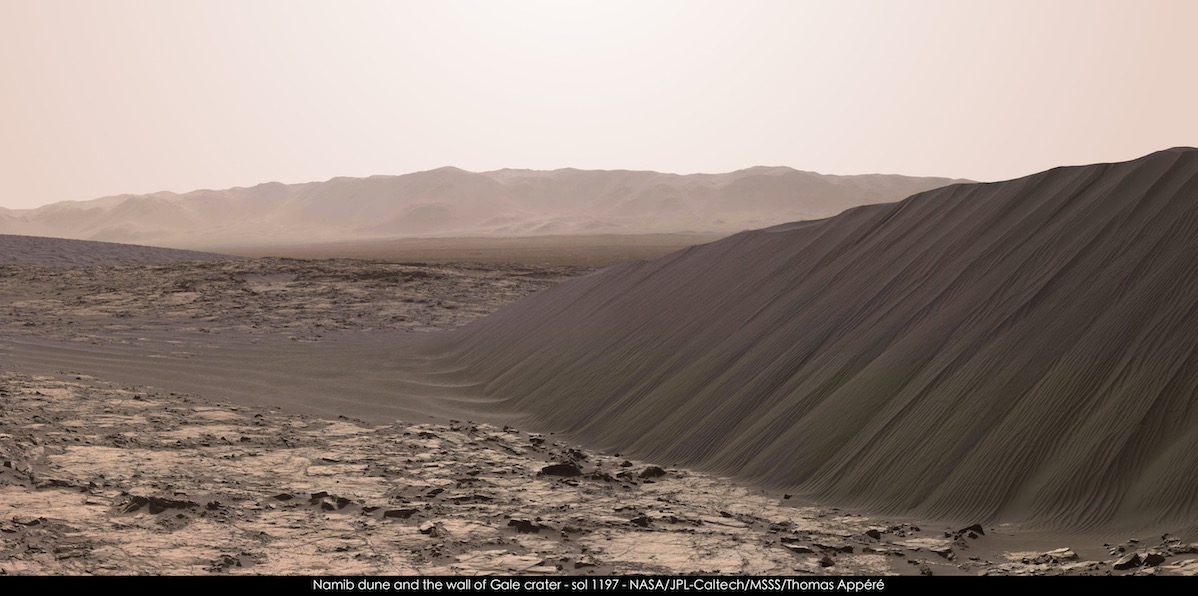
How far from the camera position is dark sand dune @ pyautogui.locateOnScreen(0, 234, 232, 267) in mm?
21156

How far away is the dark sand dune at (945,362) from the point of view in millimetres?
3814

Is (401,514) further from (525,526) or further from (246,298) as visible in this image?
(246,298)

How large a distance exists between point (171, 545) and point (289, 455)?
1.69 meters

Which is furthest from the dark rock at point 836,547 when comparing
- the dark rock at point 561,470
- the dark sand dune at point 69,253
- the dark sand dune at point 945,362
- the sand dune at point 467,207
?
the sand dune at point 467,207

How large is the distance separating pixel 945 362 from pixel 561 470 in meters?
1.98

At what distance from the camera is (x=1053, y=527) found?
138 inches

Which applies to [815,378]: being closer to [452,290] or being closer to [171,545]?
[171,545]

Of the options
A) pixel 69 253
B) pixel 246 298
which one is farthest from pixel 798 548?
pixel 69 253

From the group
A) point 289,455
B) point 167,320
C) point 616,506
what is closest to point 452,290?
point 167,320

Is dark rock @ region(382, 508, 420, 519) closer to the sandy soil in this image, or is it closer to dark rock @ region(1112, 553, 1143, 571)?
the sandy soil

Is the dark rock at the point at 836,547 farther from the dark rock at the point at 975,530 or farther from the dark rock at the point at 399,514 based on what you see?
the dark rock at the point at 399,514

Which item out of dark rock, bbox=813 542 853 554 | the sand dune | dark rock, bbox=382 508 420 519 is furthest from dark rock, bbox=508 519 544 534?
the sand dune

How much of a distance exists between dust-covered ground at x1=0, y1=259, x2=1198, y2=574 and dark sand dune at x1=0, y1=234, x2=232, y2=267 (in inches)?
620

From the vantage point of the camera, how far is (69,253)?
22.1 m
